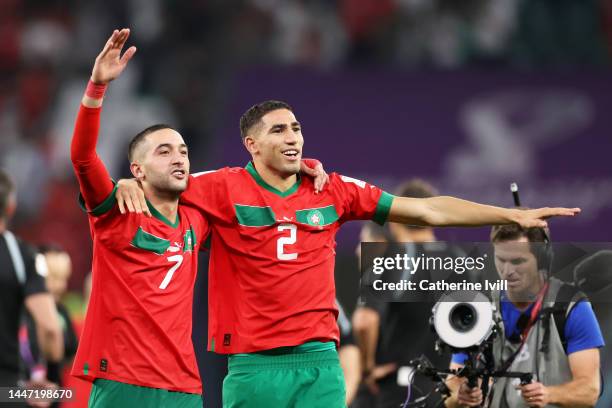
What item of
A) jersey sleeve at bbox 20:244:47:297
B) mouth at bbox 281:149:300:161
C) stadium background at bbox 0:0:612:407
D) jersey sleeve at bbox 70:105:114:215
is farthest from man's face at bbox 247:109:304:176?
stadium background at bbox 0:0:612:407

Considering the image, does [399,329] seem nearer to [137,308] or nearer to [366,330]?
[366,330]

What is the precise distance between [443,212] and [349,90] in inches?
253

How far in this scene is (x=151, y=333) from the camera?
5.11 metres

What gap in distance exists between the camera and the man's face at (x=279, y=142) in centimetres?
551

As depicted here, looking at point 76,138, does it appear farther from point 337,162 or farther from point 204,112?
point 204,112

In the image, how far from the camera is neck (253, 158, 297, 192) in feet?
18.3

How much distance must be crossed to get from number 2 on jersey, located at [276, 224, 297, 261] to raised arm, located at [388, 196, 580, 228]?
0.48 metres

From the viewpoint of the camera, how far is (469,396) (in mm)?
5527

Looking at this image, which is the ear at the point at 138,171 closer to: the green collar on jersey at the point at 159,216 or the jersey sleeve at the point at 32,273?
the green collar on jersey at the point at 159,216

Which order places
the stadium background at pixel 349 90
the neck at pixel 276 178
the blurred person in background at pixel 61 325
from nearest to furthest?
the neck at pixel 276 178
the blurred person in background at pixel 61 325
the stadium background at pixel 349 90

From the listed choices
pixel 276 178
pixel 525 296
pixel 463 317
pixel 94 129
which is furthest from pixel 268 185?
pixel 525 296

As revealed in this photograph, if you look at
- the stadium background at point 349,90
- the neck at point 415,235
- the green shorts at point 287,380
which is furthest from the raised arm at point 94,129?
the stadium background at point 349,90

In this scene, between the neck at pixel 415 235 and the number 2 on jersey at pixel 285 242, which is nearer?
the number 2 on jersey at pixel 285 242

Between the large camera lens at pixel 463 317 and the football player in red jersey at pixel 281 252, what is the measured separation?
0.38 m
